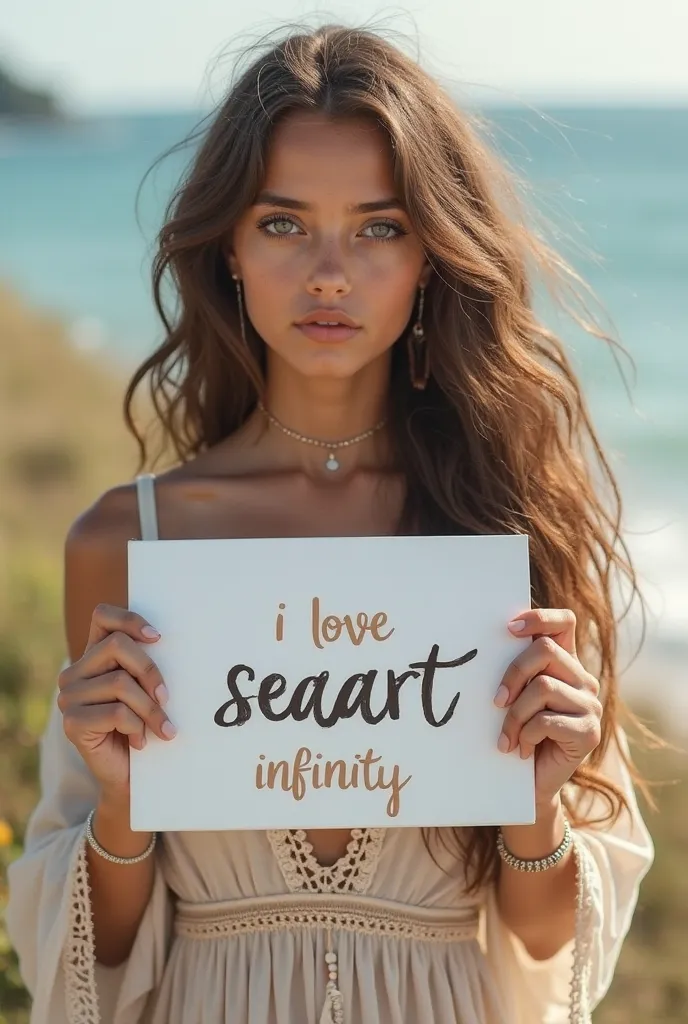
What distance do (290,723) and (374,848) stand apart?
33 cm

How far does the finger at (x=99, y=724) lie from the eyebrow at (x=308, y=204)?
756 mm

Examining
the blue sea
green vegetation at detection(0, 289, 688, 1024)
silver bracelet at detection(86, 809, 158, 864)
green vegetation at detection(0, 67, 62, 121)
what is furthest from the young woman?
green vegetation at detection(0, 67, 62, 121)

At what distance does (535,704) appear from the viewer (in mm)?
1633

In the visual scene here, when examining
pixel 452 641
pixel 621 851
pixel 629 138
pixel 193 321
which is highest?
pixel 629 138

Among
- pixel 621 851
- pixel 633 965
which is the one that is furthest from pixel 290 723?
pixel 633 965

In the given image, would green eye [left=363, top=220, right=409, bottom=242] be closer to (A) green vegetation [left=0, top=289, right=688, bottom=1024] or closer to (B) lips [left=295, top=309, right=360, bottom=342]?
(B) lips [left=295, top=309, right=360, bottom=342]

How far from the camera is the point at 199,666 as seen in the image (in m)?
1.65

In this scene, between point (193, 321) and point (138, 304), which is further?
point (138, 304)

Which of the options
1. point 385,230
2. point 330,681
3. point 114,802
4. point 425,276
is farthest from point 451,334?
point 114,802

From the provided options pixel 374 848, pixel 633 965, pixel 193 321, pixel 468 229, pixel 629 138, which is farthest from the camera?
pixel 629 138

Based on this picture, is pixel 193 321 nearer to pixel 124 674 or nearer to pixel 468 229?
pixel 468 229

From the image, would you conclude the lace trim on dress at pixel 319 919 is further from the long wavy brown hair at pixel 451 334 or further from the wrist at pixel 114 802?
the wrist at pixel 114 802

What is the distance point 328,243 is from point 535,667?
0.67 meters

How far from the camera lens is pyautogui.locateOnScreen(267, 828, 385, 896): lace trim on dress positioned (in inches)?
73.0
